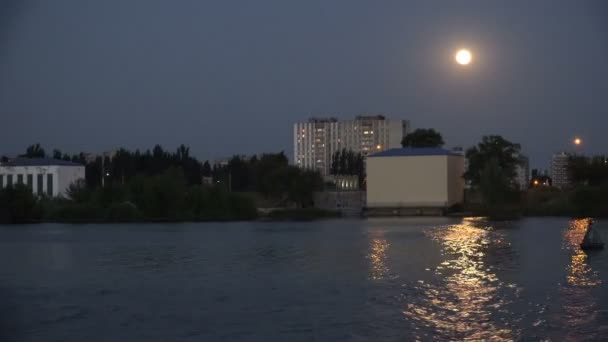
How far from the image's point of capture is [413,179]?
7131cm

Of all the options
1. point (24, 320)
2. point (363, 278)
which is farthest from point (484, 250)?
point (24, 320)

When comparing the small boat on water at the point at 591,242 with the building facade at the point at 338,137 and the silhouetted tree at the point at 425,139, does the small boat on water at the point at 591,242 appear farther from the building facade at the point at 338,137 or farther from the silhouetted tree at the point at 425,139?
the building facade at the point at 338,137

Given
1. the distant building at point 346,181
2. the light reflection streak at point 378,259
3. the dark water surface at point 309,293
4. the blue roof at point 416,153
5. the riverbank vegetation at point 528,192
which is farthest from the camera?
the distant building at point 346,181

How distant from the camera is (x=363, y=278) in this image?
64.8ft

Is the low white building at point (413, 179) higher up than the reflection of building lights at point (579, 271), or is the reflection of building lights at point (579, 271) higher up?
the low white building at point (413, 179)

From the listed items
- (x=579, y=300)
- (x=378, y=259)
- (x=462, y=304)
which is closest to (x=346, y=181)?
(x=378, y=259)

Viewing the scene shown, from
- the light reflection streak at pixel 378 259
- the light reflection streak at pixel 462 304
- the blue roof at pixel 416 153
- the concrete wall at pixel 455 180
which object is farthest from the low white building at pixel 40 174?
the light reflection streak at pixel 462 304

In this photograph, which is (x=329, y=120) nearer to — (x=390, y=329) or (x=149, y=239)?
(x=149, y=239)

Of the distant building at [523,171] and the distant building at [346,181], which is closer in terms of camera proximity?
the distant building at [523,171]

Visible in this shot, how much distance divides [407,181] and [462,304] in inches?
2229

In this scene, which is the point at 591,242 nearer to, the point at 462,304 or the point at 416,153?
the point at 462,304

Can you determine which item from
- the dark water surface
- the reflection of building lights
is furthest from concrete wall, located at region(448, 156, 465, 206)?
the reflection of building lights

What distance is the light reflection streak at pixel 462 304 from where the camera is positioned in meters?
12.6

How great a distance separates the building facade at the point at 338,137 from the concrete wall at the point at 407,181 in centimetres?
8251
